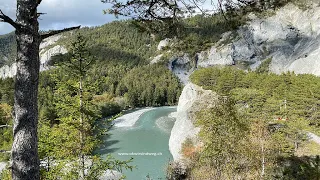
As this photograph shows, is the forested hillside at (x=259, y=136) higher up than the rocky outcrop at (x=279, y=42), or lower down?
lower down

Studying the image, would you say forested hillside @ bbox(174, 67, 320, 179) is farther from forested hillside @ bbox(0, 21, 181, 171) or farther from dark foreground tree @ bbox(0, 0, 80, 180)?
dark foreground tree @ bbox(0, 0, 80, 180)

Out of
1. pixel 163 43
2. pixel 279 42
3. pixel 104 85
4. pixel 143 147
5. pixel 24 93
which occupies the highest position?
pixel 279 42

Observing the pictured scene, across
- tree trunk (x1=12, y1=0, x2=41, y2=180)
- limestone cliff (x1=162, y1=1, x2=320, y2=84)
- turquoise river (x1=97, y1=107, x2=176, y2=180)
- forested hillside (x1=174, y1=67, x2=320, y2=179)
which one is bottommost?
turquoise river (x1=97, y1=107, x2=176, y2=180)

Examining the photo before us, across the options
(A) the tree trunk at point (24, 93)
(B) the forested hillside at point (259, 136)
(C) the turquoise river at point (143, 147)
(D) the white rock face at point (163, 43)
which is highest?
(D) the white rock face at point (163, 43)

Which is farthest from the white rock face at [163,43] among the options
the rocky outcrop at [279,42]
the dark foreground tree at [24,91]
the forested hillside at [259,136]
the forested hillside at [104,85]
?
the rocky outcrop at [279,42]

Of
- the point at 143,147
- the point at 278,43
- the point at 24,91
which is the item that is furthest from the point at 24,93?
the point at 278,43

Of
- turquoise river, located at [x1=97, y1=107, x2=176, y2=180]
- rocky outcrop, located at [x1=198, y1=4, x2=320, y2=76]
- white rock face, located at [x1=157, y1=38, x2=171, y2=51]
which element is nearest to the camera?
white rock face, located at [x1=157, y1=38, x2=171, y2=51]

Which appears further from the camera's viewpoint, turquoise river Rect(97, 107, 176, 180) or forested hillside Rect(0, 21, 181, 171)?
turquoise river Rect(97, 107, 176, 180)

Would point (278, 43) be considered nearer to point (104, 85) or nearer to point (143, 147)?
point (104, 85)

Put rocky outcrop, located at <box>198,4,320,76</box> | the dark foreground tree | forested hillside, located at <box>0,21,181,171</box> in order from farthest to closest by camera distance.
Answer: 1. rocky outcrop, located at <box>198,4,320,76</box>
2. forested hillside, located at <box>0,21,181,171</box>
3. the dark foreground tree

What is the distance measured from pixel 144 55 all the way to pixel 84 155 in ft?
467

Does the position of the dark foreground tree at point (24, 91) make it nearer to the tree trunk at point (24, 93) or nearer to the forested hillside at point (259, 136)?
the tree trunk at point (24, 93)

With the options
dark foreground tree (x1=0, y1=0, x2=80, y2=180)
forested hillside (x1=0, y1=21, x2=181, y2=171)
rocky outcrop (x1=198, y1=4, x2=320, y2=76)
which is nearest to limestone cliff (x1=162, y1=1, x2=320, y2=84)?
rocky outcrop (x1=198, y1=4, x2=320, y2=76)

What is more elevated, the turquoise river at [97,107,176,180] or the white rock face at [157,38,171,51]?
the white rock face at [157,38,171,51]
